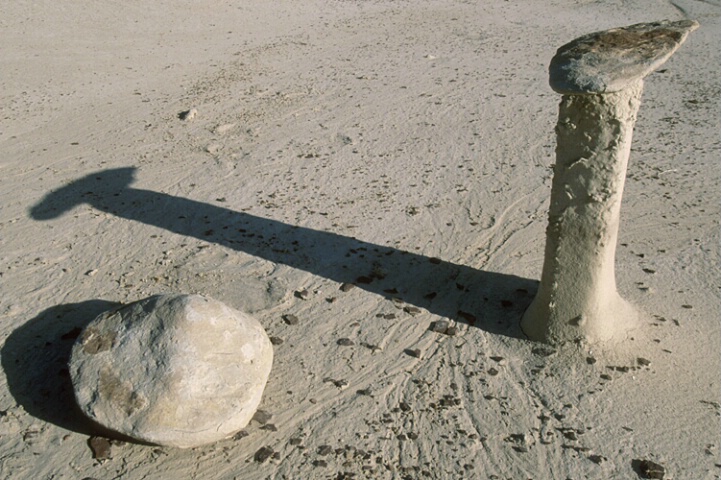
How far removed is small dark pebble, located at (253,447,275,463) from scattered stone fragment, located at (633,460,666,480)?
2122mm

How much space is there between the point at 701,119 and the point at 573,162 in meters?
4.77

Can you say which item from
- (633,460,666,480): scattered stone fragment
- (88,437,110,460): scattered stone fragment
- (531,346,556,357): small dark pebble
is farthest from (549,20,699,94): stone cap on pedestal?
(88,437,110,460): scattered stone fragment

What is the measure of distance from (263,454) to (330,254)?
2.22 metres

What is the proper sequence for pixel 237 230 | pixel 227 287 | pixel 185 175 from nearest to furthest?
pixel 227 287
pixel 237 230
pixel 185 175

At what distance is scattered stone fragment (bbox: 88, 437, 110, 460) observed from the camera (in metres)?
4.05

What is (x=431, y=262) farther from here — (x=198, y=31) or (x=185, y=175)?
(x=198, y=31)

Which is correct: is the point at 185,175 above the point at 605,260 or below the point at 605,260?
below

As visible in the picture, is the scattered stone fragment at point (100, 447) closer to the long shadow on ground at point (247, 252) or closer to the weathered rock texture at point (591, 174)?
the long shadow on ground at point (247, 252)

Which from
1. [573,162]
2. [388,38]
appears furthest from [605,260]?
[388,38]

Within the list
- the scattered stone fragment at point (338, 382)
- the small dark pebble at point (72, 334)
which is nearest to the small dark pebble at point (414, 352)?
the scattered stone fragment at point (338, 382)

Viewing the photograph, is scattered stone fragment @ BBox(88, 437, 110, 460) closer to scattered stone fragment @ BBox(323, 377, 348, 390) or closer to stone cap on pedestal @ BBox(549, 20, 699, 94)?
scattered stone fragment @ BBox(323, 377, 348, 390)

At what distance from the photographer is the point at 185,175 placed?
7324 mm

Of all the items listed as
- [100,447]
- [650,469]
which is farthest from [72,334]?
[650,469]

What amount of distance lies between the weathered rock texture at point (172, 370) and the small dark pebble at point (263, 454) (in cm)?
19
